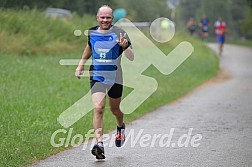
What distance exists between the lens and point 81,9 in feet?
145

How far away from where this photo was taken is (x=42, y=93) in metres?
15.4

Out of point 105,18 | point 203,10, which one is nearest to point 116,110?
point 105,18

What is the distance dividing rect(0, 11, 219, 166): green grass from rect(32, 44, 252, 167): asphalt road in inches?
17.0

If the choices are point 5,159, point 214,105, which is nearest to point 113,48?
point 5,159

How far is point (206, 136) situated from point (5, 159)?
4003mm

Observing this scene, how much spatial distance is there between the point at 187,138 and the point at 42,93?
18.5ft

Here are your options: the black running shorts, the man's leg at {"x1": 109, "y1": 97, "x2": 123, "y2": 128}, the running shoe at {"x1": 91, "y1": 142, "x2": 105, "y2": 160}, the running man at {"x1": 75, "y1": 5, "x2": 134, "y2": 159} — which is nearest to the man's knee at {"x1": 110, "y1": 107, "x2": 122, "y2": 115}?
the man's leg at {"x1": 109, "y1": 97, "x2": 123, "y2": 128}

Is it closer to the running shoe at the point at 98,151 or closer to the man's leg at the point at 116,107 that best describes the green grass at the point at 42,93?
the running shoe at the point at 98,151

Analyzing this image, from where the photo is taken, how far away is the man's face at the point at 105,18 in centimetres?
861

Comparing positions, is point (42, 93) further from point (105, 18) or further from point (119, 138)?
point (105, 18)

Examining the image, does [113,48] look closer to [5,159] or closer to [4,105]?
[5,159]

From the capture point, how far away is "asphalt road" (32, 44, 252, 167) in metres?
8.62

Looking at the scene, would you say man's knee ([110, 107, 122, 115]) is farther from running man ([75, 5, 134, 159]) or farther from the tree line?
the tree line

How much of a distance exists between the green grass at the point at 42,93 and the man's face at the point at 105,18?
197 cm
